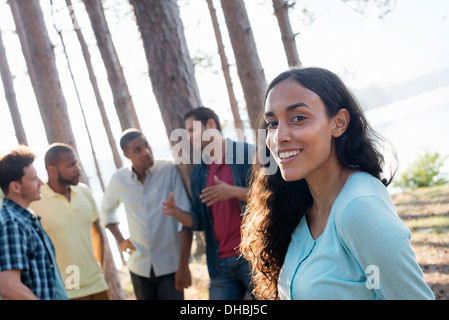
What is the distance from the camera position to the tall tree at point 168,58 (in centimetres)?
411

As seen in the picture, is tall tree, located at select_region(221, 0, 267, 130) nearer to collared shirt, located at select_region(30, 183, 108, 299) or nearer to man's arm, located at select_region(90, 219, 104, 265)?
man's arm, located at select_region(90, 219, 104, 265)

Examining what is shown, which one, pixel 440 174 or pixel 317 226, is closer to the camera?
pixel 317 226

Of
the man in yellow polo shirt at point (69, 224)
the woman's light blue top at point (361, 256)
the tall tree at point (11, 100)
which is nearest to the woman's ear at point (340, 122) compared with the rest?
the woman's light blue top at point (361, 256)

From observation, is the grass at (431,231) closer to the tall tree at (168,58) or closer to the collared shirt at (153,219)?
the collared shirt at (153,219)

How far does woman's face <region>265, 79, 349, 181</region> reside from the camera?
1.51 meters

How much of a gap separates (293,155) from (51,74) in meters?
5.55

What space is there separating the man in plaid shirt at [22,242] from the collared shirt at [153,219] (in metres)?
1.01

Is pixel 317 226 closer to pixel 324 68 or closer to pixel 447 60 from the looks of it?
pixel 324 68

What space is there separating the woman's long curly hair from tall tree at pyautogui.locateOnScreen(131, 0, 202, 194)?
7.20ft

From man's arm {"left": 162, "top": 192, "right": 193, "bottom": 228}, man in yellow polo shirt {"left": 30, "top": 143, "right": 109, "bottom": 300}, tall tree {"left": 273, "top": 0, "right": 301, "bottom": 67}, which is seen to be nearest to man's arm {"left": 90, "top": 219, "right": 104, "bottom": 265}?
man in yellow polo shirt {"left": 30, "top": 143, "right": 109, "bottom": 300}

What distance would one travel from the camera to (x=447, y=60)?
7.08 metres

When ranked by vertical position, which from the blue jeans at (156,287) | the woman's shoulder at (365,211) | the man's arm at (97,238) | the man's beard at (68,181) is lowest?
the blue jeans at (156,287)

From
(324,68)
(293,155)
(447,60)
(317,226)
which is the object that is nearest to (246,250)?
(317,226)

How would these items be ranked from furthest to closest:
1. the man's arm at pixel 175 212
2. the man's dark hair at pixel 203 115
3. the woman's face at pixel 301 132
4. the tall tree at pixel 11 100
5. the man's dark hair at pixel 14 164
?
the tall tree at pixel 11 100 → the man's dark hair at pixel 203 115 → the man's arm at pixel 175 212 → the man's dark hair at pixel 14 164 → the woman's face at pixel 301 132
